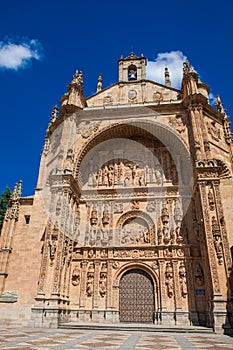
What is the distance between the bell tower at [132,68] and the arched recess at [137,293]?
1334 centimetres

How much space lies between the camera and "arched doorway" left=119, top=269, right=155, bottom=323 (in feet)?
42.3

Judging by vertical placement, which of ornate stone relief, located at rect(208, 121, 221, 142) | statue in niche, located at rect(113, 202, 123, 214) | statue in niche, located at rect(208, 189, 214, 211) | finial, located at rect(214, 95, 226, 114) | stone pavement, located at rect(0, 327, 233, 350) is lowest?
stone pavement, located at rect(0, 327, 233, 350)

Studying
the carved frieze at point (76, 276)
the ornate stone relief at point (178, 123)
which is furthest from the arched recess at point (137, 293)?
the ornate stone relief at point (178, 123)

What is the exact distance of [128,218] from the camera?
15156 mm

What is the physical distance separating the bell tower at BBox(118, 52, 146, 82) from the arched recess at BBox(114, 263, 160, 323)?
1334 centimetres

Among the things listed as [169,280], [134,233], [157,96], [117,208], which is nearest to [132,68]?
[157,96]

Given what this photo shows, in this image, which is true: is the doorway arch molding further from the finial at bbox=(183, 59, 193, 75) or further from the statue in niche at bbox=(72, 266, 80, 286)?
the finial at bbox=(183, 59, 193, 75)

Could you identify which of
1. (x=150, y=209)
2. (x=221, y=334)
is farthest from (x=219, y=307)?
(x=150, y=209)

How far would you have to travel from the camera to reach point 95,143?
54.5ft

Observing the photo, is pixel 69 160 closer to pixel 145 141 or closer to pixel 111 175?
pixel 111 175

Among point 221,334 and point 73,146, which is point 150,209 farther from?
point 221,334

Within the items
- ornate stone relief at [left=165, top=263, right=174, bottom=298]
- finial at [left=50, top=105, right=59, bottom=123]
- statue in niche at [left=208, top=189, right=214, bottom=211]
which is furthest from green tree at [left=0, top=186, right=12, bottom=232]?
statue in niche at [left=208, top=189, right=214, bottom=211]

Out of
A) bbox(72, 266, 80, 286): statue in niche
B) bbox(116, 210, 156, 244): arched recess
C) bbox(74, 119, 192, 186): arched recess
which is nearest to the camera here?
bbox(72, 266, 80, 286): statue in niche

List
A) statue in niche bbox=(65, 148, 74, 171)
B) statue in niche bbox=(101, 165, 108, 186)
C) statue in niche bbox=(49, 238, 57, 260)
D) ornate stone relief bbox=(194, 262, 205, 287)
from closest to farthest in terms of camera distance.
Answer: statue in niche bbox=(49, 238, 57, 260) < ornate stone relief bbox=(194, 262, 205, 287) < statue in niche bbox=(65, 148, 74, 171) < statue in niche bbox=(101, 165, 108, 186)
